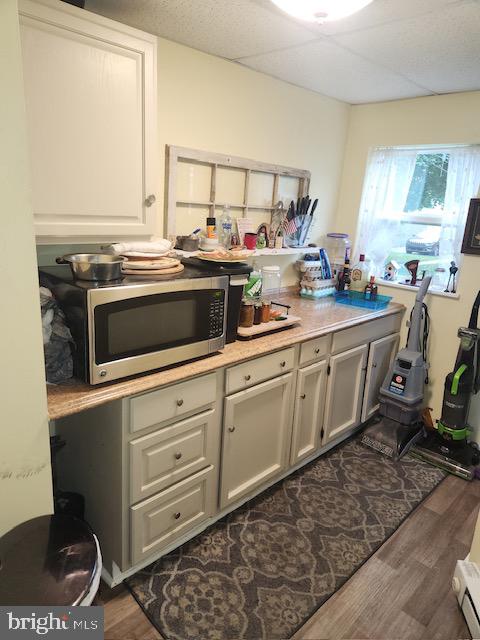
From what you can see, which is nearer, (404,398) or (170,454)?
(170,454)

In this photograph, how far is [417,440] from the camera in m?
2.78

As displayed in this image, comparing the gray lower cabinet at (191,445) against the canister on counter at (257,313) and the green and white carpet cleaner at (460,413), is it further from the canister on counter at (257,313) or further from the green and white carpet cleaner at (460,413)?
the green and white carpet cleaner at (460,413)

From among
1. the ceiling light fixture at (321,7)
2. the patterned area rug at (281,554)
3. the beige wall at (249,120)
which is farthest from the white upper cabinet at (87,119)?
the patterned area rug at (281,554)

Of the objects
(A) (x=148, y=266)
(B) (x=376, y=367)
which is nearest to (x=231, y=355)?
(A) (x=148, y=266)

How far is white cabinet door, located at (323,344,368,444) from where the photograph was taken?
2.47 metres

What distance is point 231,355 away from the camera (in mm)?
1813

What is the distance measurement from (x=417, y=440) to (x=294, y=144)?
2078 mm

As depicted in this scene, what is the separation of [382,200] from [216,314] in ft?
6.16

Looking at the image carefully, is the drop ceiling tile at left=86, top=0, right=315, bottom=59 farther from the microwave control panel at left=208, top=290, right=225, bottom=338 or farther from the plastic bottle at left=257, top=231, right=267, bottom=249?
the microwave control panel at left=208, top=290, right=225, bottom=338

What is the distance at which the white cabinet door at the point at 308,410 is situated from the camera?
225 centimetres

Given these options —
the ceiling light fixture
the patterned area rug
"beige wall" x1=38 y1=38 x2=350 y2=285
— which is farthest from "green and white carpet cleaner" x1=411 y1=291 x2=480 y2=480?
the ceiling light fixture

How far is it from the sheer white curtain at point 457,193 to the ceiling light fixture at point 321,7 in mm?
1656

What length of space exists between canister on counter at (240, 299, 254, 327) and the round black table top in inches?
44.1

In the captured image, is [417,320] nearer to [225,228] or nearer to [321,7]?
[225,228]
